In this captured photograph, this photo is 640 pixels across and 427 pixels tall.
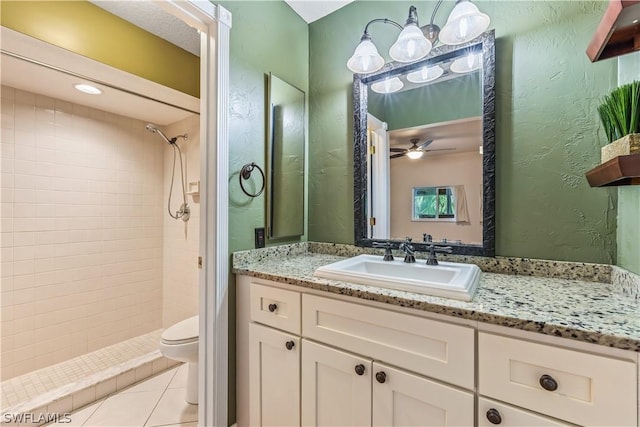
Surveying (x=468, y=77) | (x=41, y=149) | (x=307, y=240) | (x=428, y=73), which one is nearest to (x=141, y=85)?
(x=41, y=149)

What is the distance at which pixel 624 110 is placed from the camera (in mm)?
795

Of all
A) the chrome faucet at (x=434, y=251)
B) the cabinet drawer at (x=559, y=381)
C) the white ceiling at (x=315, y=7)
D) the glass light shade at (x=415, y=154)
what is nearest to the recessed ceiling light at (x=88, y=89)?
the white ceiling at (x=315, y=7)

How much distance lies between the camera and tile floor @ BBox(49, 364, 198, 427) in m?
1.54

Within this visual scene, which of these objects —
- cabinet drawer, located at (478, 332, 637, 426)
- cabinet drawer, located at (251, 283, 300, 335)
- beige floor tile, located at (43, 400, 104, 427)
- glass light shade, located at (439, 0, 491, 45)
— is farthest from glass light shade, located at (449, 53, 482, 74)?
beige floor tile, located at (43, 400, 104, 427)

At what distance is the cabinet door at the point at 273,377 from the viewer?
1163 millimetres

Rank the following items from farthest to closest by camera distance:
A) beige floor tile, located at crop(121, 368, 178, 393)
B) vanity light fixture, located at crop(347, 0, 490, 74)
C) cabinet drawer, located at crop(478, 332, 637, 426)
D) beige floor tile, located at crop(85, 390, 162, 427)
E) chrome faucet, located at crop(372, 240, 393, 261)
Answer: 1. beige floor tile, located at crop(121, 368, 178, 393)
2. beige floor tile, located at crop(85, 390, 162, 427)
3. chrome faucet, located at crop(372, 240, 393, 261)
4. vanity light fixture, located at crop(347, 0, 490, 74)
5. cabinet drawer, located at crop(478, 332, 637, 426)

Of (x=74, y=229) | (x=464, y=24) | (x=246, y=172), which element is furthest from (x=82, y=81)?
(x=464, y=24)

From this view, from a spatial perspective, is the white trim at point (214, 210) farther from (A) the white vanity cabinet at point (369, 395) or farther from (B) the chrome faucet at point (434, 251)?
(B) the chrome faucet at point (434, 251)

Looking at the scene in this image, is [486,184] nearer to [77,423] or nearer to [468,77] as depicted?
[468,77]

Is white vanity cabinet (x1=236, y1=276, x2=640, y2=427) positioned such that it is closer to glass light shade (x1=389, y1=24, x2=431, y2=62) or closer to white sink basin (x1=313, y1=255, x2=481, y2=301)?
white sink basin (x1=313, y1=255, x2=481, y2=301)

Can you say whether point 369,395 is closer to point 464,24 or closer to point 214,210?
point 214,210

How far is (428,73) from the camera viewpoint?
58.3 inches

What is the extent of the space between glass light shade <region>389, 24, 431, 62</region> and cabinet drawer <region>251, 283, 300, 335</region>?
1.28m

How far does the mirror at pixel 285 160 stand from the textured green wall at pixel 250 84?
0.05m
